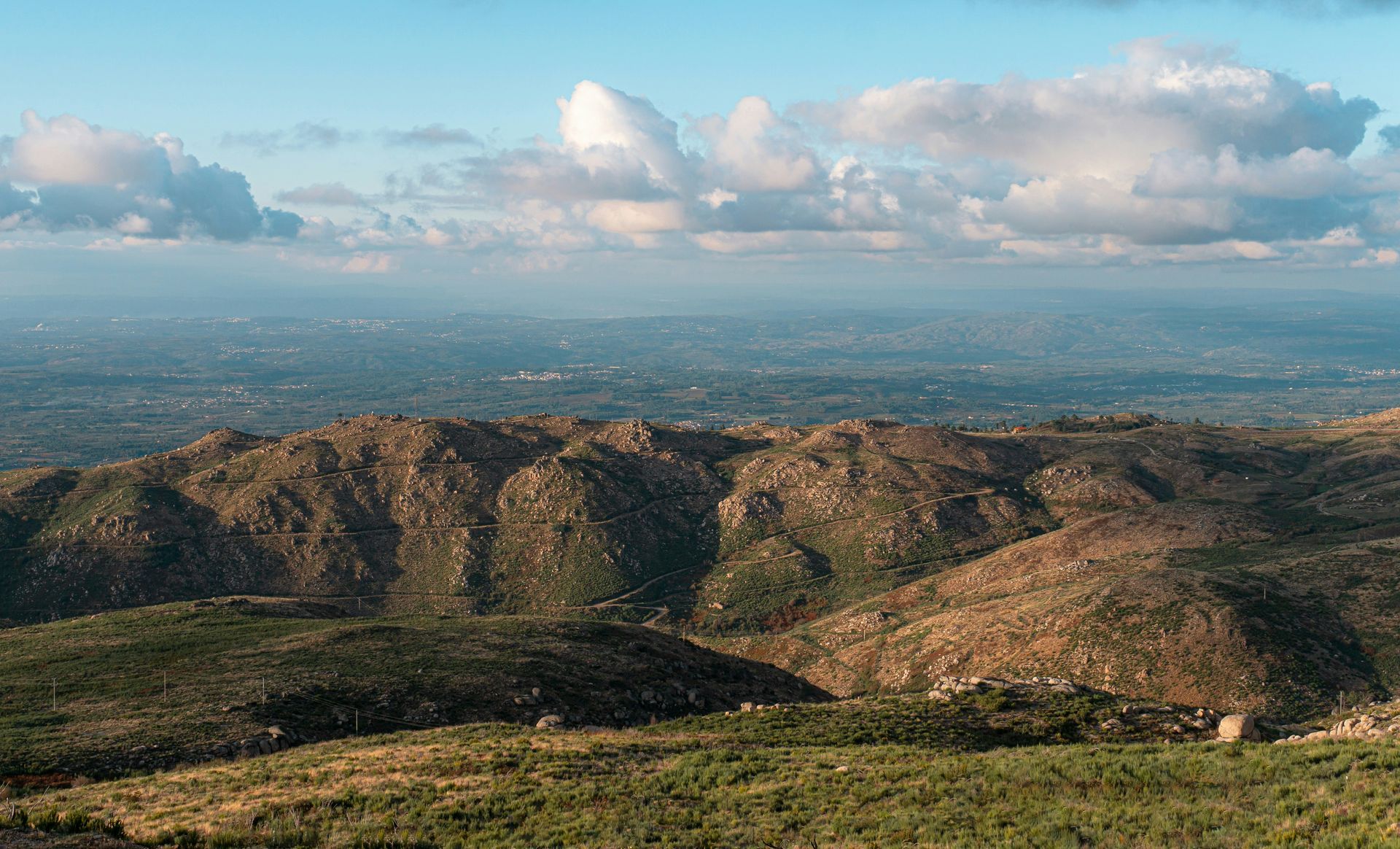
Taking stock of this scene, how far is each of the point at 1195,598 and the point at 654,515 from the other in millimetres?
120746

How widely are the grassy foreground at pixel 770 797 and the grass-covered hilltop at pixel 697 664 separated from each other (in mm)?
210

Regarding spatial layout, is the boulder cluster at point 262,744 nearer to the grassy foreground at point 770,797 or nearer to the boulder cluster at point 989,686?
the grassy foreground at point 770,797

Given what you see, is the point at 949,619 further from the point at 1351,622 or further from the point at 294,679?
the point at 294,679

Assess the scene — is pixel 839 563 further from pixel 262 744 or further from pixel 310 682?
pixel 262 744

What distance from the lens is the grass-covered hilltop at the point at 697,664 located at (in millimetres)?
34406

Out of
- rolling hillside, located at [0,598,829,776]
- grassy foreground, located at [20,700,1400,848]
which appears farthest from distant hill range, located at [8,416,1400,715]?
grassy foreground, located at [20,700,1400,848]

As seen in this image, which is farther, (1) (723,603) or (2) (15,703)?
(1) (723,603)

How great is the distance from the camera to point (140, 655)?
74.7 meters

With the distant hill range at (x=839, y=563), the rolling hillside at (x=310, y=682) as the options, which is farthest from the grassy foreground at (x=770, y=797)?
the distant hill range at (x=839, y=563)

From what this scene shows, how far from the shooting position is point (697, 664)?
8231 centimetres

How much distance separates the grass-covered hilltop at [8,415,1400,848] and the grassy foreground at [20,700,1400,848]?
210 mm

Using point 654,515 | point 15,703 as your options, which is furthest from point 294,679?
point 654,515

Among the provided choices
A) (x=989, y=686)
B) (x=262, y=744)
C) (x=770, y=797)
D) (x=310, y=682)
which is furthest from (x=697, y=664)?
(x=770, y=797)

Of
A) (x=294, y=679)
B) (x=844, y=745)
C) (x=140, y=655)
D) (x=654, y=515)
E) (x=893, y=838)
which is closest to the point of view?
(x=893, y=838)
